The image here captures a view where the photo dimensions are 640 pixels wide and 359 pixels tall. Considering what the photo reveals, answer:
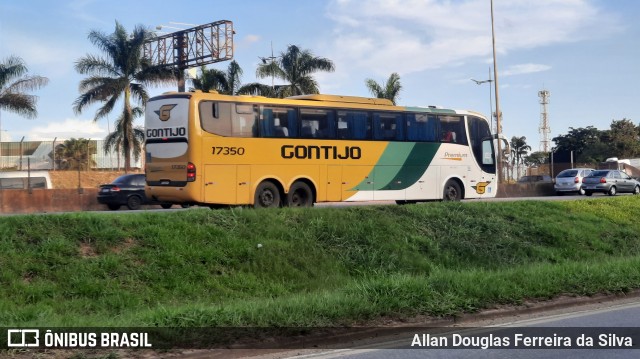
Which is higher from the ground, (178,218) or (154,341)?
(178,218)

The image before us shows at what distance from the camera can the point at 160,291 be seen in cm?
1082

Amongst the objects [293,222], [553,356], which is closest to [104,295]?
[293,222]

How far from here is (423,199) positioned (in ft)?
73.9

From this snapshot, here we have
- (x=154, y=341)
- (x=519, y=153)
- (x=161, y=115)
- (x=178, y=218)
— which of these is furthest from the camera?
(x=519, y=153)

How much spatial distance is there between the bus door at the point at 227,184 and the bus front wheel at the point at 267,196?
373mm

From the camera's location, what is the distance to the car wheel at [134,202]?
27.1 m

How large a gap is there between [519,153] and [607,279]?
125059 millimetres

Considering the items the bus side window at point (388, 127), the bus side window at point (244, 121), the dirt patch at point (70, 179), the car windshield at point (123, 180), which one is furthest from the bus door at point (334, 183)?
the dirt patch at point (70, 179)

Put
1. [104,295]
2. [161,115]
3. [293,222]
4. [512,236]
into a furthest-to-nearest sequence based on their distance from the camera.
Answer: [161,115]
[512,236]
[293,222]
[104,295]

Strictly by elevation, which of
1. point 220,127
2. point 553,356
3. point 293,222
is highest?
point 220,127

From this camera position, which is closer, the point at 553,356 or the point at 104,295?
the point at 553,356

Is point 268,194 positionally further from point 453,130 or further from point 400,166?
point 453,130

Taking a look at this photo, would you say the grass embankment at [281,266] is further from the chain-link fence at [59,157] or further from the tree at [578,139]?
the tree at [578,139]

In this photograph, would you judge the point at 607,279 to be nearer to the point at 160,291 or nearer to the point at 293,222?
the point at 293,222
